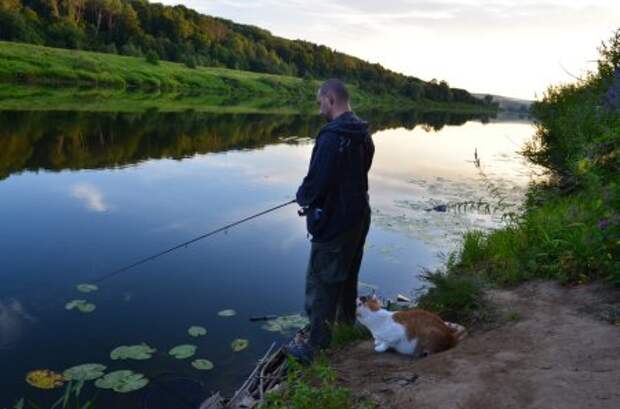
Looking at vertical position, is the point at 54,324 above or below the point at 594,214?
below

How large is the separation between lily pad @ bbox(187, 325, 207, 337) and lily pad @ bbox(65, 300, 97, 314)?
4.96 ft

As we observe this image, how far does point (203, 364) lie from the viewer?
21.6 ft

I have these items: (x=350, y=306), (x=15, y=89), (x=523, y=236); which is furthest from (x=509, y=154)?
(x=15, y=89)

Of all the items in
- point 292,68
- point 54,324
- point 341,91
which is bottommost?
point 54,324

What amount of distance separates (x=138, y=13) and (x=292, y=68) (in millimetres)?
38727

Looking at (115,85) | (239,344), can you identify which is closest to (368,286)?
(239,344)

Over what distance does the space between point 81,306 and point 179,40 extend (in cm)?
10373

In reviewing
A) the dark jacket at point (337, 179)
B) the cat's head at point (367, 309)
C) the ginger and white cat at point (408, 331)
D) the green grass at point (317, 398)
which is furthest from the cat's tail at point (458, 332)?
the green grass at point (317, 398)

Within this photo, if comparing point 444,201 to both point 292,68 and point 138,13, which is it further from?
point 292,68

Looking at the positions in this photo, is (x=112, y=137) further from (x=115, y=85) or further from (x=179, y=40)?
(x=179, y=40)

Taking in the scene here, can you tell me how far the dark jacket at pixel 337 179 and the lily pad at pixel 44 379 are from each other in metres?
3.22

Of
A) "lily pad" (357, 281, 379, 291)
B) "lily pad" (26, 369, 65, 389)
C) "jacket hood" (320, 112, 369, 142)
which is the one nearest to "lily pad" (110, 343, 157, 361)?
"lily pad" (26, 369, 65, 389)

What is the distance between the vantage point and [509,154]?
32750 mm

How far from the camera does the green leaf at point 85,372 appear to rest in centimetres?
604
